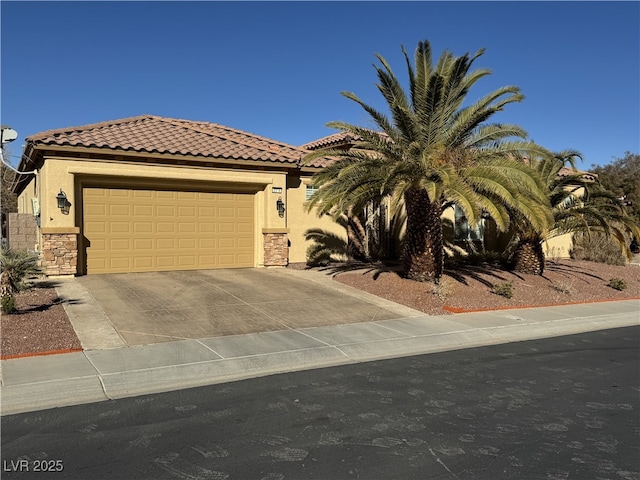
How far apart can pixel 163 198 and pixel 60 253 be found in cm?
332

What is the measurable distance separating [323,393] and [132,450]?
2.43m

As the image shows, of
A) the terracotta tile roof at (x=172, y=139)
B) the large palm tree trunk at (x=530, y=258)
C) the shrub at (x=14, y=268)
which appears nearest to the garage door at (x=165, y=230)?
the terracotta tile roof at (x=172, y=139)

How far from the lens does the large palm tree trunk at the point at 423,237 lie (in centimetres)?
1401

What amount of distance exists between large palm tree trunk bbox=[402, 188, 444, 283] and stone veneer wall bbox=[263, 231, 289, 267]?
15.4 feet

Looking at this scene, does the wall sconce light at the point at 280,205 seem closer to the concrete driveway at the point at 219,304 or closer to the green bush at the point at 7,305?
the concrete driveway at the point at 219,304

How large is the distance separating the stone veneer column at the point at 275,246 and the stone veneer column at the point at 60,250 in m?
5.71

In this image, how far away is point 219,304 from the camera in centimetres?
1140

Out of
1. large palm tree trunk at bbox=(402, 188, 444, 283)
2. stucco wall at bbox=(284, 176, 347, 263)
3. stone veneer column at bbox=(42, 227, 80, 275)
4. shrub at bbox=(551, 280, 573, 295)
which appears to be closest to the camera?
stone veneer column at bbox=(42, 227, 80, 275)

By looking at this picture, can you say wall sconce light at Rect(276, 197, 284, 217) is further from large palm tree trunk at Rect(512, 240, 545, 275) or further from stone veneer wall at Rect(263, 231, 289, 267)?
large palm tree trunk at Rect(512, 240, 545, 275)

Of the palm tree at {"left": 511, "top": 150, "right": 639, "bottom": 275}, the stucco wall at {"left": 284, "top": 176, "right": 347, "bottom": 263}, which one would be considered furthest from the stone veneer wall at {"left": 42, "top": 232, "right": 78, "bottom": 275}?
the palm tree at {"left": 511, "top": 150, "right": 639, "bottom": 275}

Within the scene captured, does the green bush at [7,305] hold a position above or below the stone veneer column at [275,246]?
below

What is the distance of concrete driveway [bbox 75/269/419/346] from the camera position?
31.2 feet

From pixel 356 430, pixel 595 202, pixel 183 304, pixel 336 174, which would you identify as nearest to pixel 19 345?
pixel 183 304

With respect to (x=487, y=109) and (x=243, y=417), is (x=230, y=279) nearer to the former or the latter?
(x=487, y=109)
